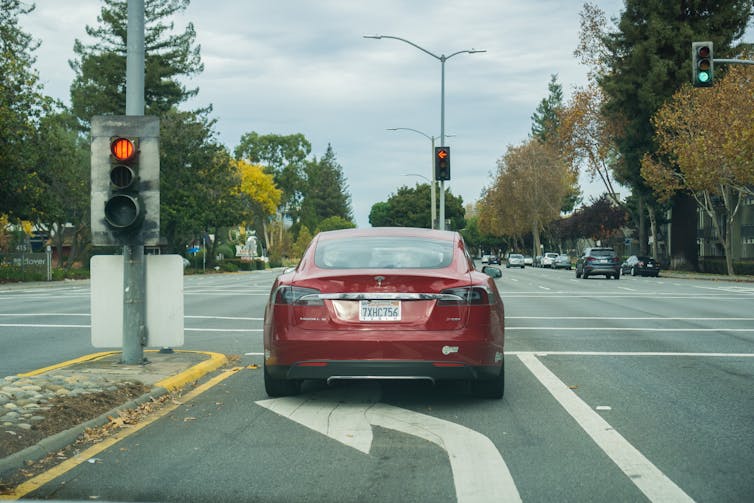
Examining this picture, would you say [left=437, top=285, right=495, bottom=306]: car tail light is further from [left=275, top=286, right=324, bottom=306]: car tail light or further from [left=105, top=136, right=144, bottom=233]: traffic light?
[left=105, top=136, right=144, bottom=233]: traffic light

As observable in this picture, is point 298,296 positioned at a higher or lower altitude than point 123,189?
lower

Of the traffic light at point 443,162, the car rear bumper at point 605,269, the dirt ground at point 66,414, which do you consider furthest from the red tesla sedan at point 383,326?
the car rear bumper at point 605,269

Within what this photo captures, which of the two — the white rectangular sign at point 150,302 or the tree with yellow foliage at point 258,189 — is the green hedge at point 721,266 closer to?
the white rectangular sign at point 150,302

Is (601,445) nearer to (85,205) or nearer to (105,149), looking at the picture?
(105,149)

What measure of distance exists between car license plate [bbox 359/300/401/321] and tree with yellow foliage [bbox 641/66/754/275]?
33.0 meters

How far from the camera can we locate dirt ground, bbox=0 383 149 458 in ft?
19.0

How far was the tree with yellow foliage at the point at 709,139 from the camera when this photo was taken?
3991 cm

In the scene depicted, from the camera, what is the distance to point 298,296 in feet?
24.6

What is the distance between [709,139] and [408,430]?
A: 39.6m

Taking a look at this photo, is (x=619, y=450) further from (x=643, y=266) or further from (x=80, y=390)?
(x=643, y=266)

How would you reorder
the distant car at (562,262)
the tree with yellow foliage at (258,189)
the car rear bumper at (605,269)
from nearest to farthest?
the car rear bumper at (605,269)
the distant car at (562,262)
the tree with yellow foliage at (258,189)

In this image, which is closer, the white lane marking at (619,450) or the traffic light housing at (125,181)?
the white lane marking at (619,450)

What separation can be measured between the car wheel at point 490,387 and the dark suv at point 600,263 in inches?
1494

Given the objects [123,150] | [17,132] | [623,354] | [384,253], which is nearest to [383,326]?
[384,253]
